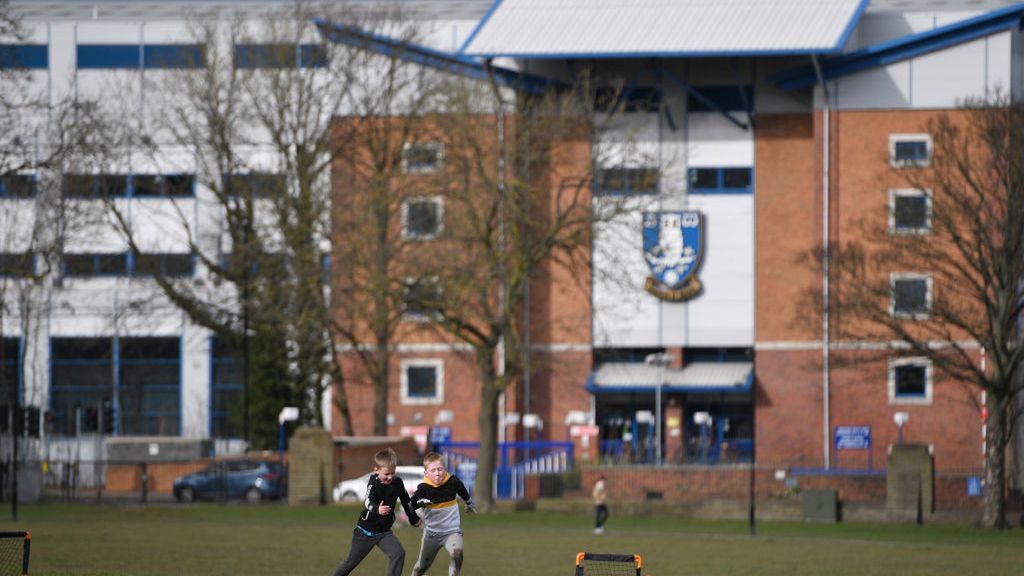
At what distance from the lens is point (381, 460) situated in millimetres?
18062

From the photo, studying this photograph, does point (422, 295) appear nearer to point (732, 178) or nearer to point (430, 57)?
point (430, 57)

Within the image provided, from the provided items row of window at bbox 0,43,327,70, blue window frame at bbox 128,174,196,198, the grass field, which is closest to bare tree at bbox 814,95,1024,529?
the grass field

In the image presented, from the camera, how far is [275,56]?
57.3m

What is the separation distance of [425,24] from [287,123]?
33.7 feet

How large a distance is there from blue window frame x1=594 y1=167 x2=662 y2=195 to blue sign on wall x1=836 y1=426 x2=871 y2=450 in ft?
45.5

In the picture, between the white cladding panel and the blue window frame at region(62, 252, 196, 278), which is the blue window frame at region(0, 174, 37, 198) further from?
the white cladding panel

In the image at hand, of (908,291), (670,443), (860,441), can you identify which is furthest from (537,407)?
(908,291)

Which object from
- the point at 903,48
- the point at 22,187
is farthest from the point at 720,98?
the point at 22,187

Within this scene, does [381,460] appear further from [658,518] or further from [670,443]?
[670,443]

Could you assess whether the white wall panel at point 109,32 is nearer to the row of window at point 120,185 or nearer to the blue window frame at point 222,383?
the row of window at point 120,185

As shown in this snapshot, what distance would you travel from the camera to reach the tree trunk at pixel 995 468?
1773 inches

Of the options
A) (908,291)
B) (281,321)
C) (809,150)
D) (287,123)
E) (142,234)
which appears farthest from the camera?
(142,234)

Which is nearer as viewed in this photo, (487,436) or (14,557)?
(14,557)

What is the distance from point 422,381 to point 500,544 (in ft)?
107
